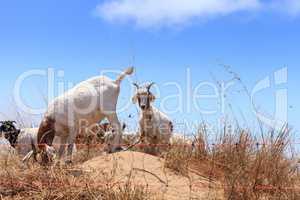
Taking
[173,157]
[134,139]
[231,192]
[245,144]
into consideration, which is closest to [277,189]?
[231,192]

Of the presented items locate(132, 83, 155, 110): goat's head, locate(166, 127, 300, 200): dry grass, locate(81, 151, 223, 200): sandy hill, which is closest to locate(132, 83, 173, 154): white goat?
locate(132, 83, 155, 110): goat's head

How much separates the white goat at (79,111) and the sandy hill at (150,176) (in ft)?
3.98

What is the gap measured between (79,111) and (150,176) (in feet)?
8.36

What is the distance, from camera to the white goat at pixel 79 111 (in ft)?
26.1

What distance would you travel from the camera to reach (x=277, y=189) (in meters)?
5.62

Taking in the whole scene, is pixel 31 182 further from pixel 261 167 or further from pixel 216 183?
pixel 261 167

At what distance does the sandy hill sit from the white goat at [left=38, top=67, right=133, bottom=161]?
1214mm

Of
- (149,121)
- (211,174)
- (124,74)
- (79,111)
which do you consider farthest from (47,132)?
(149,121)

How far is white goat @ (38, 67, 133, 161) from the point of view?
796 centimetres

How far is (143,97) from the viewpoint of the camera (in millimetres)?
10625

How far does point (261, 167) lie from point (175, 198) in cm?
140

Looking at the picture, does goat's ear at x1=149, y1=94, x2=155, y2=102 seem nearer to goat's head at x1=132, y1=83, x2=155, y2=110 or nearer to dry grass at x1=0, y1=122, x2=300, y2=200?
goat's head at x1=132, y1=83, x2=155, y2=110

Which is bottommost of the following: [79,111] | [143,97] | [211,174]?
[211,174]

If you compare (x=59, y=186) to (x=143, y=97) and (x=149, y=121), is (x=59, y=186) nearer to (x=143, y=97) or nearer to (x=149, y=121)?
(x=143, y=97)
